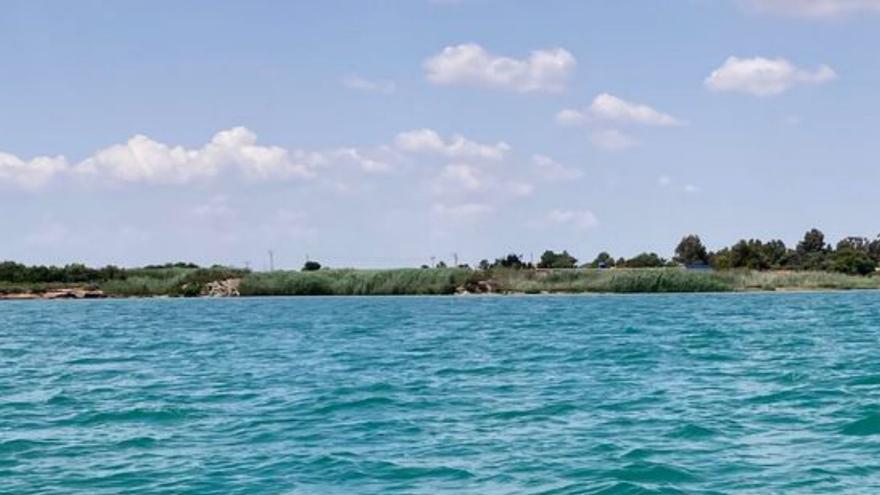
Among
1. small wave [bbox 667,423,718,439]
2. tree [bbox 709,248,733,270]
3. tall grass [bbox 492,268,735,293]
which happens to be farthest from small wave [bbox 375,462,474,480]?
tree [bbox 709,248,733,270]

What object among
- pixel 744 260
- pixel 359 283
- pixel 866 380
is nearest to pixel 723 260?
pixel 744 260

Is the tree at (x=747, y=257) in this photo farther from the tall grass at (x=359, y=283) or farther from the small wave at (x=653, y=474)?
the small wave at (x=653, y=474)

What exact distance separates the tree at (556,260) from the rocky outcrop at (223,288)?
55.2m

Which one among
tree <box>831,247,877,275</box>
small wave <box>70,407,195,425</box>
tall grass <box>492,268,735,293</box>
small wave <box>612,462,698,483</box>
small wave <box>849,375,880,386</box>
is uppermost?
tree <box>831,247,877,275</box>

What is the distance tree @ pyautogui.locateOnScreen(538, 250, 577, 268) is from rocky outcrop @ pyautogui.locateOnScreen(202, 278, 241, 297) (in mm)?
55213

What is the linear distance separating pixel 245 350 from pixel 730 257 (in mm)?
124266

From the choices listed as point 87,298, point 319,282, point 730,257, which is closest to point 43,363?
point 319,282

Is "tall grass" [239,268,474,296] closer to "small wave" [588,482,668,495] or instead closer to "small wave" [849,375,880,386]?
"small wave" [849,375,880,386]

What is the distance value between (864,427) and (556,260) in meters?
150

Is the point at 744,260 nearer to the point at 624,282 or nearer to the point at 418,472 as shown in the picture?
the point at 624,282

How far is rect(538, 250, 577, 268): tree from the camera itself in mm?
164500

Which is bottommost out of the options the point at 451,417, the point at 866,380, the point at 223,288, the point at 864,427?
the point at 864,427

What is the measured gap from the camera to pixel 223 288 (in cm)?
11950

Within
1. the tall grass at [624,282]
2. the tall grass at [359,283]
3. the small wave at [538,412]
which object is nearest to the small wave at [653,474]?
the small wave at [538,412]
